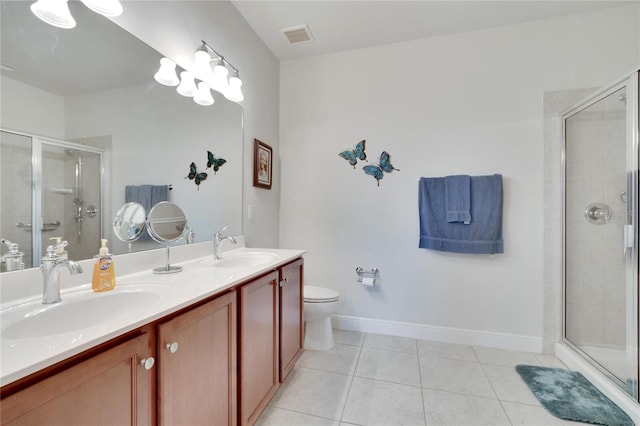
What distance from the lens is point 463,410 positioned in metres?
1.50

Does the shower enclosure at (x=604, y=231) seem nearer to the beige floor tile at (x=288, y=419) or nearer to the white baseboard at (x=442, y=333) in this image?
the white baseboard at (x=442, y=333)

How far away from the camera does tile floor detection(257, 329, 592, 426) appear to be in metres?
1.44

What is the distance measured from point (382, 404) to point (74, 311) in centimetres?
154

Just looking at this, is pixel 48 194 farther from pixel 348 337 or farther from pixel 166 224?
pixel 348 337

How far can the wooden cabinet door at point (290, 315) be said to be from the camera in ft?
5.14

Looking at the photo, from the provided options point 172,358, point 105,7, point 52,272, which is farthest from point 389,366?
point 105,7

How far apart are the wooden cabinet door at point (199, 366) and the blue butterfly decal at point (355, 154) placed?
1742 millimetres

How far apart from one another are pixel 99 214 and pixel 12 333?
1.72ft

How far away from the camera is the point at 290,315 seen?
167cm

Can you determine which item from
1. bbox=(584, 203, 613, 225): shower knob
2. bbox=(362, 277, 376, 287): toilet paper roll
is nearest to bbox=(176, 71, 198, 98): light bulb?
bbox=(362, 277, 376, 287): toilet paper roll

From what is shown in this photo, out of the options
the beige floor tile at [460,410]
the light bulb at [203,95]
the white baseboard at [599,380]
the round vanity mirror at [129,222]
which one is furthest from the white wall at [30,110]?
the white baseboard at [599,380]

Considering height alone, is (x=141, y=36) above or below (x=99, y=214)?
above

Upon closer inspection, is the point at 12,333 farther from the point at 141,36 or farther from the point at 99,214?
the point at 141,36

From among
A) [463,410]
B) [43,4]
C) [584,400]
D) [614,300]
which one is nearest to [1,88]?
[43,4]
